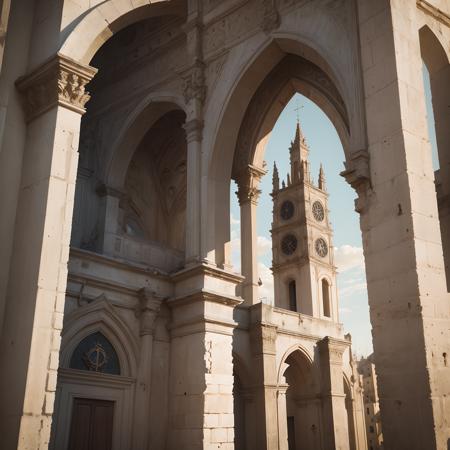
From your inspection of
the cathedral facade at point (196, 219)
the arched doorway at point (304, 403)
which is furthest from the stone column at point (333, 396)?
the arched doorway at point (304, 403)

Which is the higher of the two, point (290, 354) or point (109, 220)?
point (109, 220)

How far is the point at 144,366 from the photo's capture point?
1398 centimetres

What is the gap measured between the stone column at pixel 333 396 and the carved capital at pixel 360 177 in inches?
481

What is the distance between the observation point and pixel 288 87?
16312 millimetres

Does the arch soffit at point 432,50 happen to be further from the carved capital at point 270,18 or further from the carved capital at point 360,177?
the carved capital at point 360,177

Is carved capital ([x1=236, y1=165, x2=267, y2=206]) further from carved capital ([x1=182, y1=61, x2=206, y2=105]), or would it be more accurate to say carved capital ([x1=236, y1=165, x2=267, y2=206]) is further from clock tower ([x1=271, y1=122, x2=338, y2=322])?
clock tower ([x1=271, y1=122, x2=338, y2=322])

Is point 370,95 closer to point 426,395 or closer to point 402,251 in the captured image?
point 402,251

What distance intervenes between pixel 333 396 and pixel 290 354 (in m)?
2.10

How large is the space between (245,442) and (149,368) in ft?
19.6

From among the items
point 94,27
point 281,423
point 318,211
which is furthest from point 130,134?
point 318,211

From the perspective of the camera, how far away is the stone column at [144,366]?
13.4 m

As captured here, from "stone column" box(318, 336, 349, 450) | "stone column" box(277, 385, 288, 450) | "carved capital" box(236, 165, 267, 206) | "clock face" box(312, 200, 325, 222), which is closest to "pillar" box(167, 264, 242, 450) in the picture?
"carved capital" box(236, 165, 267, 206)

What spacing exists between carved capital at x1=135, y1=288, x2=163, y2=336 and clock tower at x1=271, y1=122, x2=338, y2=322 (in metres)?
30.8

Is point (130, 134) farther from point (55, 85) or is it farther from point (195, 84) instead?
point (55, 85)
